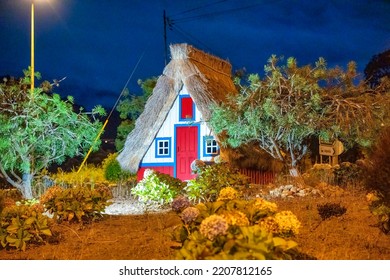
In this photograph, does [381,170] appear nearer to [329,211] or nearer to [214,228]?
[329,211]

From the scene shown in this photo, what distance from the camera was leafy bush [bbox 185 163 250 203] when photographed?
37.1ft

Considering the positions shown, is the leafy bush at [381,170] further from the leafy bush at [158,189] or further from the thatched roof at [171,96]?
the thatched roof at [171,96]

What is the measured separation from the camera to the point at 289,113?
13.1 meters

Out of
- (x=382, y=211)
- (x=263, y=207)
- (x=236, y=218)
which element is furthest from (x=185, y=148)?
(x=236, y=218)

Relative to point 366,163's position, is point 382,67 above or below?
above

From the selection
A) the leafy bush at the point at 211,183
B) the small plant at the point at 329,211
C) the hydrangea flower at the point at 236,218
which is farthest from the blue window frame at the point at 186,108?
the hydrangea flower at the point at 236,218

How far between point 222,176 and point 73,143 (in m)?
3.99

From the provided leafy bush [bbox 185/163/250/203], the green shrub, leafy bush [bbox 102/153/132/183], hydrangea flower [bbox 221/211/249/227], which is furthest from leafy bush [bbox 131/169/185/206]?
hydrangea flower [bbox 221/211/249/227]

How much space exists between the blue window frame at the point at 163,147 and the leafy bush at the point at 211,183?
3.67 m

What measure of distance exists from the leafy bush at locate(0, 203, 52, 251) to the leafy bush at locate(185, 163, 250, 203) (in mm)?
3990
